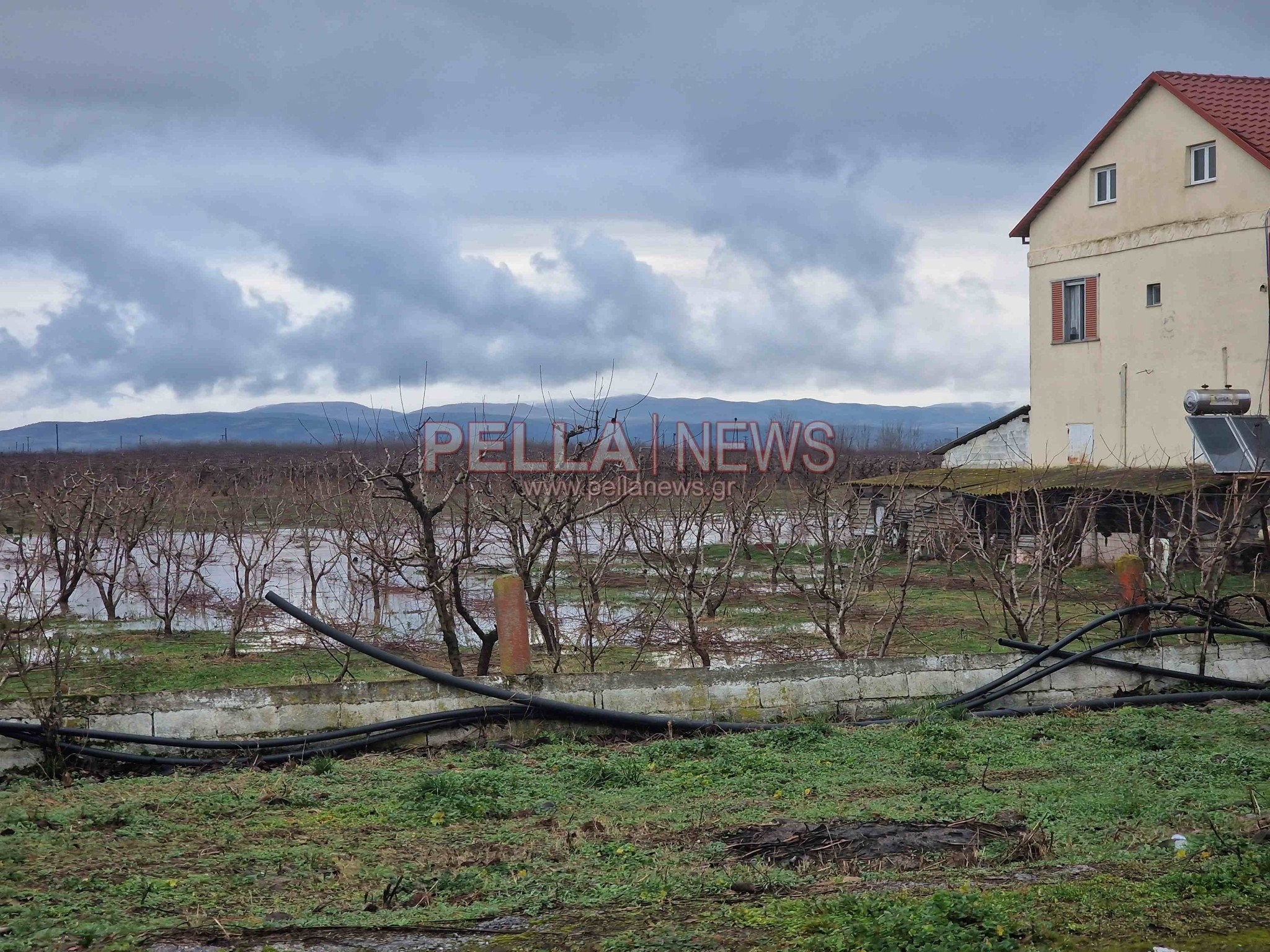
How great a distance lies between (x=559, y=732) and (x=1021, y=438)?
26301 mm

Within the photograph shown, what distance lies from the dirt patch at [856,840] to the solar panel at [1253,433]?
57.8 feet

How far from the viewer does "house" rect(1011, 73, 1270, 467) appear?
24.1m

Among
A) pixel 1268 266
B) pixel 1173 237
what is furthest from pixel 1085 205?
pixel 1268 266

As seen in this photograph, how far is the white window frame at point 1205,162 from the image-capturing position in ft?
80.6

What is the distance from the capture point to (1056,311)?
28391 millimetres

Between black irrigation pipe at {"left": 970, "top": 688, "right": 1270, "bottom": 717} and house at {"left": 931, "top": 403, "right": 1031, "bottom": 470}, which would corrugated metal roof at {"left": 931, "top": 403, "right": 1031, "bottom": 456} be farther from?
black irrigation pipe at {"left": 970, "top": 688, "right": 1270, "bottom": 717}

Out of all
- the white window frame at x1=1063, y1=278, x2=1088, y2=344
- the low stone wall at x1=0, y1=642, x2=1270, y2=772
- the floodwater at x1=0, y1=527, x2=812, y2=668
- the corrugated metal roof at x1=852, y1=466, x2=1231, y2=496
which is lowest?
the floodwater at x1=0, y1=527, x2=812, y2=668

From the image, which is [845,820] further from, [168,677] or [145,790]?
[168,677]

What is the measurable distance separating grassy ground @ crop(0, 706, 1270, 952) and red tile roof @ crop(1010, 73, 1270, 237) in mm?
19783

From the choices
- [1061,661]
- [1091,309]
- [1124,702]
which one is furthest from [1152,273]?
[1124,702]

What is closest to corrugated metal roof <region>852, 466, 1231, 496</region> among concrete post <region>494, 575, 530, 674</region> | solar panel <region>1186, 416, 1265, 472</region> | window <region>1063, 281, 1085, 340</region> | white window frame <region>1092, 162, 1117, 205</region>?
solar panel <region>1186, 416, 1265, 472</region>

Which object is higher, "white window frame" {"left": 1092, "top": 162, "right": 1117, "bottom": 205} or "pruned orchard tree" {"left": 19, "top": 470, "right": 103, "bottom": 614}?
"white window frame" {"left": 1092, "top": 162, "right": 1117, "bottom": 205}

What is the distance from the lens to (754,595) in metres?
23.5

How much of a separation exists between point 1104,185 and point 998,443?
25.7ft
